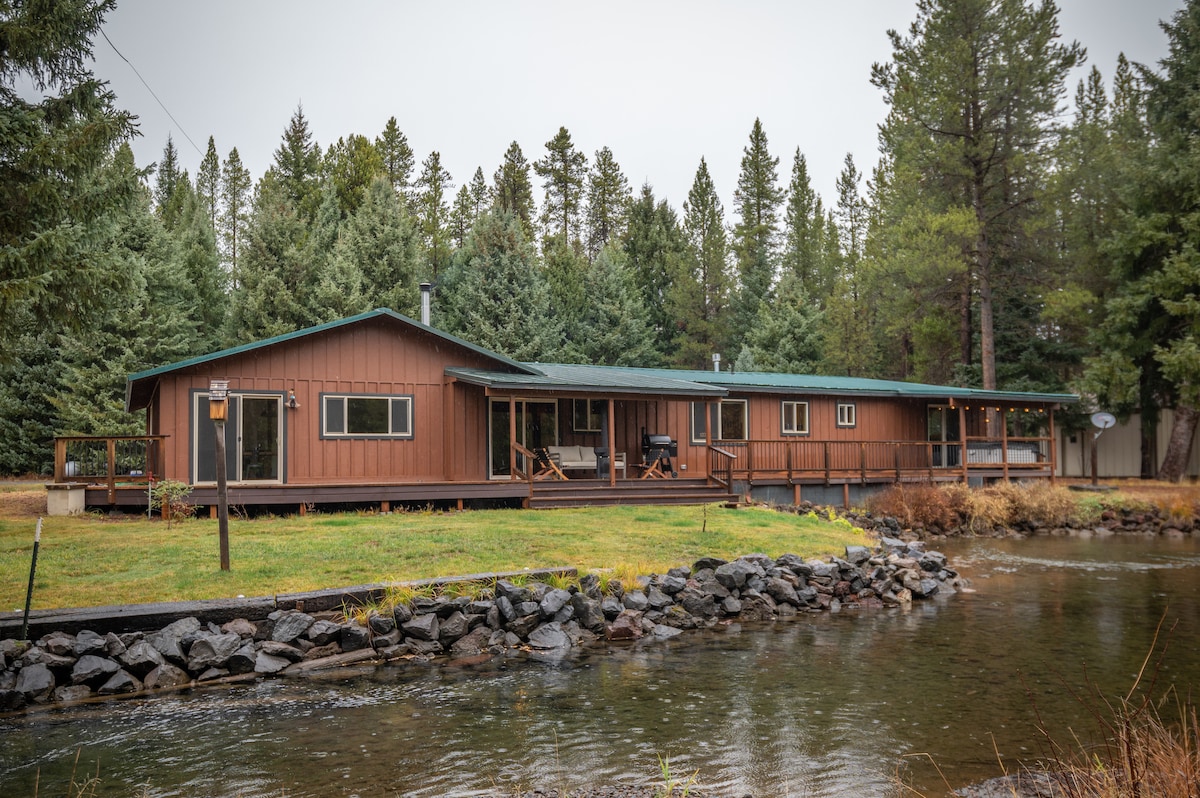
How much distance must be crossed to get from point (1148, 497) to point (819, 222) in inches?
1035

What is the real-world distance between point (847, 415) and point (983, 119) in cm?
1315

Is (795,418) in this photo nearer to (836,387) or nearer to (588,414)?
(836,387)

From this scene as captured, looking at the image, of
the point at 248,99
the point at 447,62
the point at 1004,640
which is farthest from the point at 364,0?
the point at 1004,640

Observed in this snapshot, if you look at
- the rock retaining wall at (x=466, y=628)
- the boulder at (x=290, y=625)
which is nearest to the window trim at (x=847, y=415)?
the rock retaining wall at (x=466, y=628)

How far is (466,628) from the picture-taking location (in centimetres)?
991

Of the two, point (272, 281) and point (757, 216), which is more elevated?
point (757, 216)

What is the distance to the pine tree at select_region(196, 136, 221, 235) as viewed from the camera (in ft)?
157

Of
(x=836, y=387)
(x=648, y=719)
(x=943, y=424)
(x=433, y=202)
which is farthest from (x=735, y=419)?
(x=433, y=202)

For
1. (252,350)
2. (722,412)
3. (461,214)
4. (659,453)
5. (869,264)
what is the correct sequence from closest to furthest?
(252,350) → (659,453) → (722,412) → (869,264) → (461,214)

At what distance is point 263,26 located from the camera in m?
31.1

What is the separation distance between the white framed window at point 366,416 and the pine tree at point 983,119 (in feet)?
68.3

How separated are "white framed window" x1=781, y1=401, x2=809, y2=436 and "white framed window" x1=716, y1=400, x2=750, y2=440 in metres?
1.29

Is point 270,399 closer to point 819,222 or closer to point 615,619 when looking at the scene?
point 615,619

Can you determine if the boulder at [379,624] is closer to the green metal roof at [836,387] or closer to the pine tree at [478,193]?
the green metal roof at [836,387]
